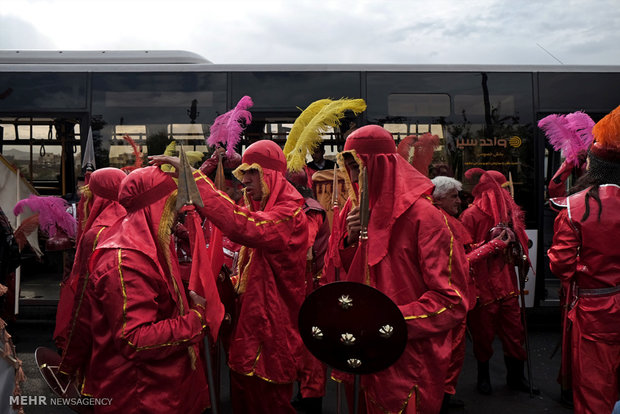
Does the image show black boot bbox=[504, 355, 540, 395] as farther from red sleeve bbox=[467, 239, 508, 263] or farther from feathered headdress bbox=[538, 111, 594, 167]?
feathered headdress bbox=[538, 111, 594, 167]

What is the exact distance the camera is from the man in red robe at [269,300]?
10.8 ft

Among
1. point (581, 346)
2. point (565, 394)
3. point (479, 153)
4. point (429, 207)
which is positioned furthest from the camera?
point (479, 153)

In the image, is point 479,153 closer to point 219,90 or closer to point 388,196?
point 219,90

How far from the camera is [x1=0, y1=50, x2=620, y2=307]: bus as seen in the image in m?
7.47

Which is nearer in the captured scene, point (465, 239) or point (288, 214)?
point (288, 214)

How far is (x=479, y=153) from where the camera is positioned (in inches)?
292

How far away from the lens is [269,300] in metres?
3.38

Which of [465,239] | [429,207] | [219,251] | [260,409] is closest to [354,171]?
[429,207]

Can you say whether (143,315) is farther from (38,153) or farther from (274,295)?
(38,153)

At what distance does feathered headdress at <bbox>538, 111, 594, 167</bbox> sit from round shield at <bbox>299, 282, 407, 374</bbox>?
4.61m

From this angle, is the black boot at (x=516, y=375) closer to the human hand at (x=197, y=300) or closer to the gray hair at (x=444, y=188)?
the gray hair at (x=444, y=188)

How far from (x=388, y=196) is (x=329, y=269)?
2.84 ft

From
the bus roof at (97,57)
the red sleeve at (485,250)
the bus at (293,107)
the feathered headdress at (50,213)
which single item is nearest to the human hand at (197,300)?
the red sleeve at (485,250)

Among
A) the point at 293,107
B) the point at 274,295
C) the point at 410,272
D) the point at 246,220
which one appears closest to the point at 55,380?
the point at 246,220
